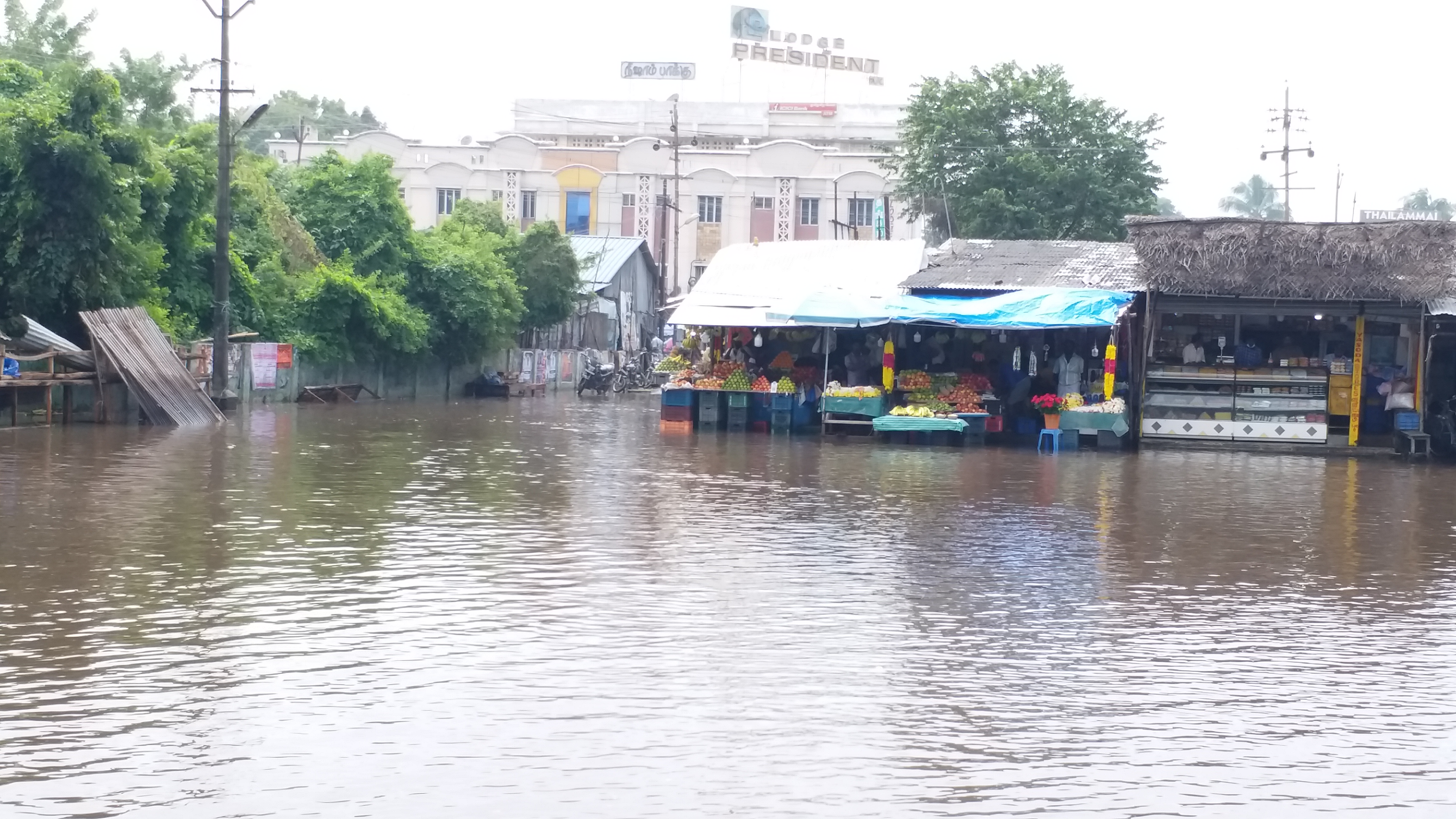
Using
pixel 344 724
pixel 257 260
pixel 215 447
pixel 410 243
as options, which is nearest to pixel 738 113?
pixel 410 243

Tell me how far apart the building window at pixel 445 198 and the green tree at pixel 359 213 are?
3235 centimetres

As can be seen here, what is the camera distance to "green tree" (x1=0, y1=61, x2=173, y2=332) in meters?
25.6

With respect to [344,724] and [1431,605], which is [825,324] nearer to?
[1431,605]

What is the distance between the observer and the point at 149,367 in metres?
25.8

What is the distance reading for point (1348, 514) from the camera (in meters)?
16.3

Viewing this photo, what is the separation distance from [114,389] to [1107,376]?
16.7 m

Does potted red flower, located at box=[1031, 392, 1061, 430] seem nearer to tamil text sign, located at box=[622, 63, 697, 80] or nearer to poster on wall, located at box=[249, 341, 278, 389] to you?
poster on wall, located at box=[249, 341, 278, 389]

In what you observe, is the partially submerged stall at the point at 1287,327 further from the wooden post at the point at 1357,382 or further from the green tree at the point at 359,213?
the green tree at the point at 359,213

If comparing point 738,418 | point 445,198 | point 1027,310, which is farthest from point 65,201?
point 445,198

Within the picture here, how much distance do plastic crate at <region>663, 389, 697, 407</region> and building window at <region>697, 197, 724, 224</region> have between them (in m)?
43.9

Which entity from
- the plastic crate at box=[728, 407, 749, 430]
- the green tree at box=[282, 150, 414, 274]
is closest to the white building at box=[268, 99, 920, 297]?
the green tree at box=[282, 150, 414, 274]

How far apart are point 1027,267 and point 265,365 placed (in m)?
17.1

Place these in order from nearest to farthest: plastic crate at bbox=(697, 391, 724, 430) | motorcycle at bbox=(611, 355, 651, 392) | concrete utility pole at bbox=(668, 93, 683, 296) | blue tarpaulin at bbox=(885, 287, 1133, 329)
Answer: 1. blue tarpaulin at bbox=(885, 287, 1133, 329)
2. plastic crate at bbox=(697, 391, 724, 430)
3. motorcycle at bbox=(611, 355, 651, 392)
4. concrete utility pole at bbox=(668, 93, 683, 296)

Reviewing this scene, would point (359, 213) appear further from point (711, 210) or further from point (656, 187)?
point (656, 187)
